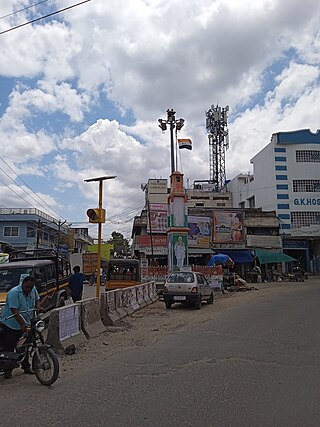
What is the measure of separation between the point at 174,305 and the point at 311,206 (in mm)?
36347

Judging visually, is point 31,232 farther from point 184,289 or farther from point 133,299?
point 184,289

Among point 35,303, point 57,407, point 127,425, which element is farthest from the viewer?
point 35,303

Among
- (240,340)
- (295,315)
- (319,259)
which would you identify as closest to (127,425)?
(240,340)

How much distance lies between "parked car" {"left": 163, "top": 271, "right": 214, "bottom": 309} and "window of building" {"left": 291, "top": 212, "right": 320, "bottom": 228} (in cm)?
3493

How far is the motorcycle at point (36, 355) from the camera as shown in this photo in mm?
6562

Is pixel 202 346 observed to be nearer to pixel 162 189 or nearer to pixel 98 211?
pixel 98 211

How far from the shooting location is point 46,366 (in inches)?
261

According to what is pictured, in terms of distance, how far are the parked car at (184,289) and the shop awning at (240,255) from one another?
2371cm

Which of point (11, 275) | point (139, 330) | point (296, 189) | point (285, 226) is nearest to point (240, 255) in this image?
point (285, 226)

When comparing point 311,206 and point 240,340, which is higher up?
point 311,206

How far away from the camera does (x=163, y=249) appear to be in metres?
41.2

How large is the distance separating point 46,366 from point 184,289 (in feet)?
38.6

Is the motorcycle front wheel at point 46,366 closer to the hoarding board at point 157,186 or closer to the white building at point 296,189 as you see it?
the white building at point 296,189

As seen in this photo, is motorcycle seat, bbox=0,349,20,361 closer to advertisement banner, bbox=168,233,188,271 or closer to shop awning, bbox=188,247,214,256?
advertisement banner, bbox=168,233,188,271
